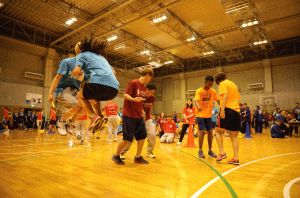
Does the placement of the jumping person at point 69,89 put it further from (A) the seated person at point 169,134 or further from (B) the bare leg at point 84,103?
(A) the seated person at point 169,134

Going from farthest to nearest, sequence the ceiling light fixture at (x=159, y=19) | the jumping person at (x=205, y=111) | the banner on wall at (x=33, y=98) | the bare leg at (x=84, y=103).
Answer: the banner on wall at (x=33, y=98), the ceiling light fixture at (x=159, y=19), the jumping person at (x=205, y=111), the bare leg at (x=84, y=103)

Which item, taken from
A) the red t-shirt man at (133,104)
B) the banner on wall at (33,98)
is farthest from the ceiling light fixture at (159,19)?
the banner on wall at (33,98)

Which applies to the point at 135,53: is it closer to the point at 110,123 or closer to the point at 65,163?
the point at 110,123

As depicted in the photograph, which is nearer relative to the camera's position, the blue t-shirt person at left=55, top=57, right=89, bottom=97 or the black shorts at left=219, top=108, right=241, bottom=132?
the blue t-shirt person at left=55, top=57, right=89, bottom=97

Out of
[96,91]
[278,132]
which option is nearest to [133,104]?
[96,91]

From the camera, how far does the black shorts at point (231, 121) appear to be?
11.5 feet

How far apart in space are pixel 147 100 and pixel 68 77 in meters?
1.75

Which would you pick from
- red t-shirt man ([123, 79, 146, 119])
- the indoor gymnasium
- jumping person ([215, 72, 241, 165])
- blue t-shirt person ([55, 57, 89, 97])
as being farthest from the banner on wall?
jumping person ([215, 72, 241, 165])

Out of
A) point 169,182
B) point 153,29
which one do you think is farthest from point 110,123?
point 153,29

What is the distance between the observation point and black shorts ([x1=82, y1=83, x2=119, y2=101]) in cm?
237

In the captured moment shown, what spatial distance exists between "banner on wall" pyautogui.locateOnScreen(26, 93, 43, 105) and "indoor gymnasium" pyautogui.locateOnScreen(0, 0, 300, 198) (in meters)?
0.08

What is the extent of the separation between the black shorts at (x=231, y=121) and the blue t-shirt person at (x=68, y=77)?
264cm

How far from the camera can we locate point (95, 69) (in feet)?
8.00

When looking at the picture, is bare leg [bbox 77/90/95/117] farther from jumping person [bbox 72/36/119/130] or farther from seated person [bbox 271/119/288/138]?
seated person [bbox 271/119/288/138]
